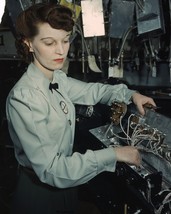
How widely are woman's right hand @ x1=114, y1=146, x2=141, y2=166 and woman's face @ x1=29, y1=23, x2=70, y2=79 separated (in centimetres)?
52

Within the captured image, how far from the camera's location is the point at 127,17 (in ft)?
6.66

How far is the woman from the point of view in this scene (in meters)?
1.07

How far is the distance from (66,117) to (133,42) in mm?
1298

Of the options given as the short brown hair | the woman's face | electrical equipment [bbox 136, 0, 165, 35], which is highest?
electrical equipment [bbox 136, 0, 165, 35]

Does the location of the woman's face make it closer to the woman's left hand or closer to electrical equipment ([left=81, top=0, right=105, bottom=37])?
the woman's left hand

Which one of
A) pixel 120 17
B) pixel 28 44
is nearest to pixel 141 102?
pixel 28 44

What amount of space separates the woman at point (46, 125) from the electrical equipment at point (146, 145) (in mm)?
67

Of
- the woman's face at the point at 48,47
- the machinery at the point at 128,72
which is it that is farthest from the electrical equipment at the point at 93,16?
the woman's face at the point at 48,47

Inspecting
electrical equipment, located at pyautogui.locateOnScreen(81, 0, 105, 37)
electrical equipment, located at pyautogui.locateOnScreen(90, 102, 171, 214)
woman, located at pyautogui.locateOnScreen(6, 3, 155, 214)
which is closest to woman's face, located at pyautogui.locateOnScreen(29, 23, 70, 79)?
woman, located at pyautogui.locateOnScreen(6, 3, 155, 214)

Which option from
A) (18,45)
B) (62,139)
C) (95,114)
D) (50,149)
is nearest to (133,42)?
(95,114)

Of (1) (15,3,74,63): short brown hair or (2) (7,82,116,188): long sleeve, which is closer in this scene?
(2) (7,82,116,188): long sleeve

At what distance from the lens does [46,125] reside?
1.15 metres

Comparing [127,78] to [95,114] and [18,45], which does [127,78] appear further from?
[18,45]

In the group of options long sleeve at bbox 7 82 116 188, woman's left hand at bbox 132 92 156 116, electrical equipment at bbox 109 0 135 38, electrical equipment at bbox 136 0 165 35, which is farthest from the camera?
electrical equipment at bbox 109 0 135 38
